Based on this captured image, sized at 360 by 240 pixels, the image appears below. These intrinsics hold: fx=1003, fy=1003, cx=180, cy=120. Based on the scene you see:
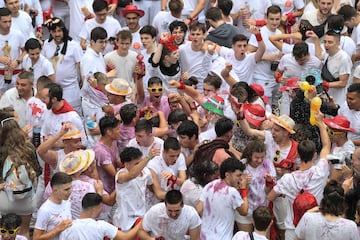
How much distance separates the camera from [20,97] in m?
13.4

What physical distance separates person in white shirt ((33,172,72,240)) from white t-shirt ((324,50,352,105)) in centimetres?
535

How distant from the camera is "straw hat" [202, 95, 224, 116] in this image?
12.5 m

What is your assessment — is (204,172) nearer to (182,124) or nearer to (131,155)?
(131,155)

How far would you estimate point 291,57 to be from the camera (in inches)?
571

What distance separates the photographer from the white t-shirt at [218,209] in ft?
35.0

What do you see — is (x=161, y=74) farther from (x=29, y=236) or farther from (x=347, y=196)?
(x=347, y=196)

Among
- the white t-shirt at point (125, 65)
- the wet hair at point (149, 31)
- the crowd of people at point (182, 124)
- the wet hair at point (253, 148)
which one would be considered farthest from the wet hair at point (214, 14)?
the wet hair at point (253, 148)

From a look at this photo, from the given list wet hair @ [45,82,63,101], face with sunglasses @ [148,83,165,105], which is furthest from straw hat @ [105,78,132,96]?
wet hair @ [45,82,63,101]

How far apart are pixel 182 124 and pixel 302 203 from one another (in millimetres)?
1933

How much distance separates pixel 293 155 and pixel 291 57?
9.80ft

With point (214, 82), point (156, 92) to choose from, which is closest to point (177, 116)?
point (156, 92)

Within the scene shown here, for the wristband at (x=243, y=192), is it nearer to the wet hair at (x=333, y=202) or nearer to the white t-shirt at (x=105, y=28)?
the wet hair at (x=333, y=202)

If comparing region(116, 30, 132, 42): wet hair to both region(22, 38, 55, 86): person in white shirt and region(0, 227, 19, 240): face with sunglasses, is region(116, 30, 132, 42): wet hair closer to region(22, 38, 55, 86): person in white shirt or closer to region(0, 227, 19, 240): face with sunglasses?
region(22, 38, 55, 86): person in white shirt

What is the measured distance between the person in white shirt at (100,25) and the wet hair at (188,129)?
427cm
